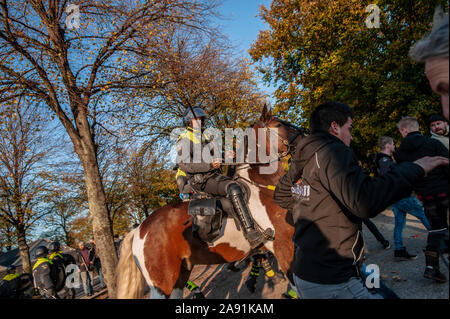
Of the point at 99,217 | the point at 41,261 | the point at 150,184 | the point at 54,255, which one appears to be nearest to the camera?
the point at 99,217

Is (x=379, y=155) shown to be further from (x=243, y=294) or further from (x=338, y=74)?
(x=338, y=74)

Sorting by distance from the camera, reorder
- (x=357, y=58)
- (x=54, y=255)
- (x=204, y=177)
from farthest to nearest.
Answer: (x=357, y=58)
(x=54, y=255)
(x=204, y=177)

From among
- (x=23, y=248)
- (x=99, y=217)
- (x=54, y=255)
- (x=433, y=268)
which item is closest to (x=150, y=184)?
(x=23, y=248)

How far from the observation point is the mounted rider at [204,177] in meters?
3.71

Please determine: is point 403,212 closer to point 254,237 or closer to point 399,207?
point 399,207

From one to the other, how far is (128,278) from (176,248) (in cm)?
83

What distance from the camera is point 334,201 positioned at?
5.27 feet

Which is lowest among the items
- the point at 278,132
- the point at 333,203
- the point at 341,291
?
the point at 341,291

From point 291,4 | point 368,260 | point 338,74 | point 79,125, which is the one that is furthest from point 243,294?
point 291,4

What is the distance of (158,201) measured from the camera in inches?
882

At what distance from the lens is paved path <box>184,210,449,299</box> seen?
3.66 m

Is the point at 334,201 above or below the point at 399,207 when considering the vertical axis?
above

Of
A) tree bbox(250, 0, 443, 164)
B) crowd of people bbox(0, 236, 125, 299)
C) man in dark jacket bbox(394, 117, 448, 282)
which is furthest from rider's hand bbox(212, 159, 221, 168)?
tree bbox(250, 0, 443, 164)

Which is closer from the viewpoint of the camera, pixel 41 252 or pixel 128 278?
pixel 128 278
